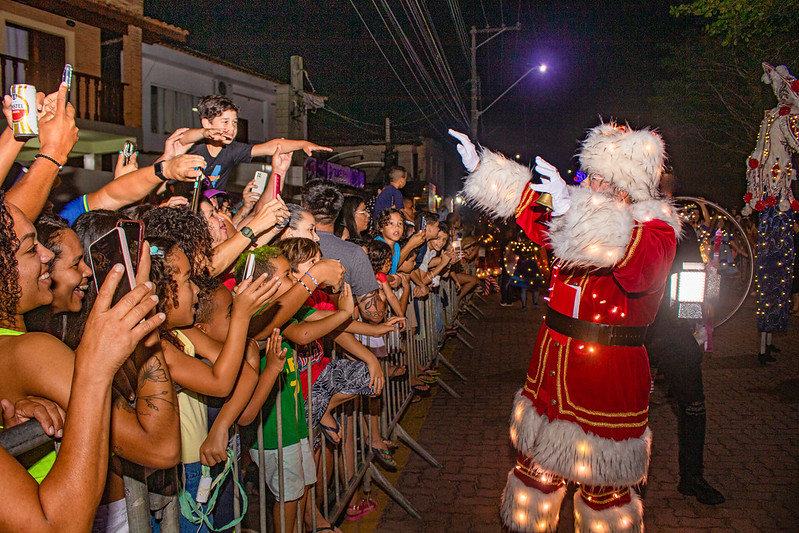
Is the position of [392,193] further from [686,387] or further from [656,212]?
[656,212]

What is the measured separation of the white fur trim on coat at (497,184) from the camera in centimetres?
333

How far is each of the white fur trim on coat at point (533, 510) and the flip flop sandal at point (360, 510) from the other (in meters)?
1.31

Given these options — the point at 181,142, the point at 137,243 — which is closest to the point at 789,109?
the point at 181,142

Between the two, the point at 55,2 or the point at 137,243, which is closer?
the point at 137,243

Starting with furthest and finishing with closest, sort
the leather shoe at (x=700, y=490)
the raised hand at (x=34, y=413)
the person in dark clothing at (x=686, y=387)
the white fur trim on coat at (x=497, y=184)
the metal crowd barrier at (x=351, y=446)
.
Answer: the person in dark clothing at (x=686, y=387) → the leather shoe at (x=700, y=490) → the white fur trim on coat at (x=497, y=184) → the metal crowd barrier at (x=351, y=446) → the raised hand at (x=34, y=413)

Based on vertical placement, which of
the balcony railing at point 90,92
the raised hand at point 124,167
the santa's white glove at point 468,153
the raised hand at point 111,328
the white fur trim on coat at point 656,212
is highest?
the balcony railing at point 90,92

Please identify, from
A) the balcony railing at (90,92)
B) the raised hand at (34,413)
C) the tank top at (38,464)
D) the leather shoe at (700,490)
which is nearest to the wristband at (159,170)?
the tank top at (38,464)

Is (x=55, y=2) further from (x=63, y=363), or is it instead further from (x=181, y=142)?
(x=63, y=363)

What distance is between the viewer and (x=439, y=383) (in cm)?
728

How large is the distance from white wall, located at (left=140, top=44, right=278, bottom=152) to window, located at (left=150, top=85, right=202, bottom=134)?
25 centimetres

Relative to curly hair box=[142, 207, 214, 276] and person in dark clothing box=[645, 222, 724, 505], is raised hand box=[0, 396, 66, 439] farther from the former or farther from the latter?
person in dark clothing box=[645, 222, 724, 505]

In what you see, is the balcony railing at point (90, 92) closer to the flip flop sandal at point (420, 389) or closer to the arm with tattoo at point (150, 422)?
the flip flop sandal at point (420, 389)

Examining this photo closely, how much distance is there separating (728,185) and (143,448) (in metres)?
26.2

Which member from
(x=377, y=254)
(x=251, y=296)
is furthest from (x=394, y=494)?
(x=251, y=296)
